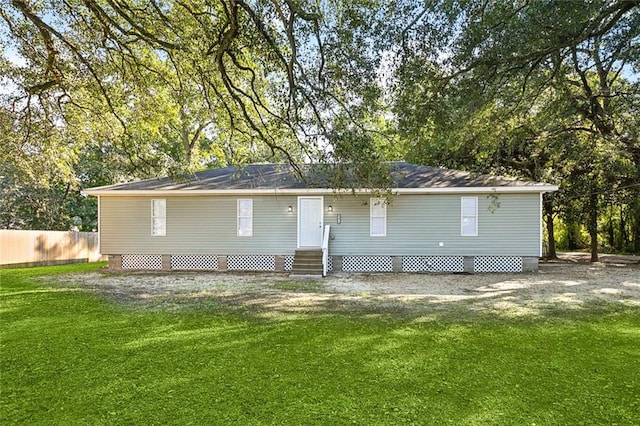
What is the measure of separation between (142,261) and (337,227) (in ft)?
22.4

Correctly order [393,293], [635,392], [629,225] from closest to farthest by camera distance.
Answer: [635,392] → [393,293] → [629,225]

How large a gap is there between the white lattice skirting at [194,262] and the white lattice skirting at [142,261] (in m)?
0.55

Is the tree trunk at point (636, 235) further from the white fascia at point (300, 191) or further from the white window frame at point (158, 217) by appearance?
the white window frame at point (158, 217)

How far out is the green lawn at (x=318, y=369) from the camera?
9.94 feet

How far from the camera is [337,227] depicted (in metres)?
12.7

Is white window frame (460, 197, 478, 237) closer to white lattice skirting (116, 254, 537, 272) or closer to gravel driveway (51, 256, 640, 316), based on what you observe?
white lattice skirting (116, 254, 537, 272)

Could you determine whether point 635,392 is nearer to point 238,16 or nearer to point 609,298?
point 609,298

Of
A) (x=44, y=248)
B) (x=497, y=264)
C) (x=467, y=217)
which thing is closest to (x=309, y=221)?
(x=467, y=217)

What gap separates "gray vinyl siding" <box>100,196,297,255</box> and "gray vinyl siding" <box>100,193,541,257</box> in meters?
0.03

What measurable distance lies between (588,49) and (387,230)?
22.7 ft

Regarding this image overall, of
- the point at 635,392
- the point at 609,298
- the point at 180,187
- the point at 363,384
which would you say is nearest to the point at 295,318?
the point at 363,384

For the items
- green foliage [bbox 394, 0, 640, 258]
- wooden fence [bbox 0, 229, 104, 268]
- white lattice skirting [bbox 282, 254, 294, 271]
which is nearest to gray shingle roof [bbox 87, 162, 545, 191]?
green foliage [bbox 394, 0, 640, 258]

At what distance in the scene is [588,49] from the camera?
865 cm

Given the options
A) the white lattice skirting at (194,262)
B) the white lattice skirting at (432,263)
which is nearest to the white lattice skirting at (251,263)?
the white lattice skirting at (194,262)
